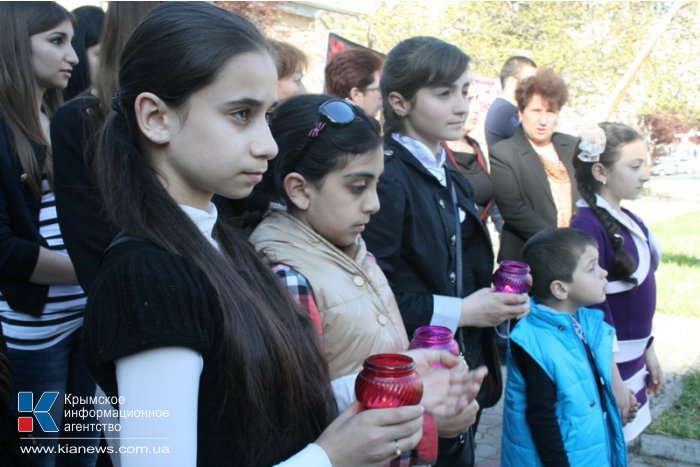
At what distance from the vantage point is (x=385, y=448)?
1402 millimetres

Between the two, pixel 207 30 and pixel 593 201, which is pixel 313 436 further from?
pixel 593 201

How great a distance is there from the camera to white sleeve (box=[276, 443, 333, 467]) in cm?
136

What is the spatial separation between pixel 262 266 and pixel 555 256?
1.86 metres

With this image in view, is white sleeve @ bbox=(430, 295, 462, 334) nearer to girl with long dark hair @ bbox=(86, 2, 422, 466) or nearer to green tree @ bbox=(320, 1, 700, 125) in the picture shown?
girl with long dark hair @ bbox=(86, 2, 422, 466)

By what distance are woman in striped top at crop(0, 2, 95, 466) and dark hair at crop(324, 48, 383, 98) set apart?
6.75ft

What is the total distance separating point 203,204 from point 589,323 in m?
2.14

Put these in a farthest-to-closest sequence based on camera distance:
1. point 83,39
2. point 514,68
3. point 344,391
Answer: point 514,68
point 83,39
point 344,391

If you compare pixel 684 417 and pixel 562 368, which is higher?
pixel 562 368

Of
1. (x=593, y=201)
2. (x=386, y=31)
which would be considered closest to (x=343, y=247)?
(x=593, y=201)

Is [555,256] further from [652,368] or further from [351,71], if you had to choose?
[351,71]

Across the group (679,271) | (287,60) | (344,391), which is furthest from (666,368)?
(344,391)

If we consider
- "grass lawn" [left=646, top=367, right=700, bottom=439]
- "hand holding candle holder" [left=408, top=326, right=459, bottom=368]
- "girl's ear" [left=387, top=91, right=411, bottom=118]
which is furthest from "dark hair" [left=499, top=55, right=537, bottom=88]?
"hand holding candle holder" [left=408, top=326, right=459, bottom=368]

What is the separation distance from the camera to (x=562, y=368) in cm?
280

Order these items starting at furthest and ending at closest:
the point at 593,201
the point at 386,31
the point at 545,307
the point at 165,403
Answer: the point at 386,31 < the point at 593,201 < the point at 545,307 < the point at 165,403
